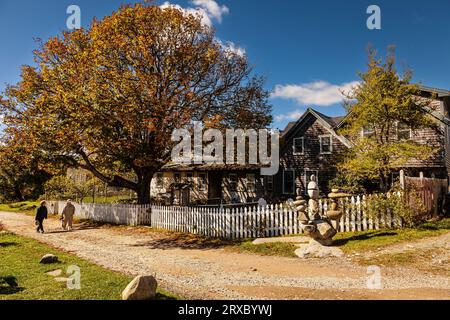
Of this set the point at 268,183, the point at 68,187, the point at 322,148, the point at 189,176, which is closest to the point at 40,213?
the point at 68,187

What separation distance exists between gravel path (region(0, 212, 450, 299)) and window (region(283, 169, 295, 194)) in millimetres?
17277

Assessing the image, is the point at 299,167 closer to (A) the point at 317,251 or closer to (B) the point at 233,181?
(B) the point at 233,181

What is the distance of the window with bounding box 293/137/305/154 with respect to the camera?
1116 inches

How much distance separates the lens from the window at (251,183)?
3119 cm

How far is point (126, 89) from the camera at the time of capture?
15.4 metres

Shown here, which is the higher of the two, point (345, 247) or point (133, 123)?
point (133, 123)

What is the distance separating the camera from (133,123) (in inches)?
614

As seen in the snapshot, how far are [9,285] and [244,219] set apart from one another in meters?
9.49

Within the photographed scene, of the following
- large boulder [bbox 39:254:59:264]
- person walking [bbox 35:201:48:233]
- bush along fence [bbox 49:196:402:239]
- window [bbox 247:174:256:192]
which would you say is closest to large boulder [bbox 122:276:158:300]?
large boulder [bbox 39:254:59:264]

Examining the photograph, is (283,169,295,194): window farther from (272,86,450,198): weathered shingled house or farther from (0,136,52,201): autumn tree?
(0,136,52,201): autumn tree

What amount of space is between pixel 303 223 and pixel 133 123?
32.1 feet

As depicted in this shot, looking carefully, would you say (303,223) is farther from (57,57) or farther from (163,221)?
(57,57)
